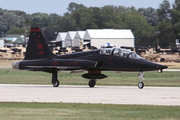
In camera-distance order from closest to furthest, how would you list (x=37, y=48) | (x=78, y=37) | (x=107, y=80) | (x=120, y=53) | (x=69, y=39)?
1. (x=120, y=53)
2. (x=37, y=48)
3. (x=107, y=80)
4. (x=78, y=37)
5. (x=69, y=39)

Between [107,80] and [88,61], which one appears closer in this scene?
[88,61]

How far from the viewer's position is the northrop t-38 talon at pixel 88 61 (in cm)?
2408

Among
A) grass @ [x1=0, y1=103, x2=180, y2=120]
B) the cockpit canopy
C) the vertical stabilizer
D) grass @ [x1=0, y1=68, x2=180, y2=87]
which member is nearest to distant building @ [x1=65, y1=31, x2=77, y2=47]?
grass @ [x1=0, y1=68, x2=180, y2=87]

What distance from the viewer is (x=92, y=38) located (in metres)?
117

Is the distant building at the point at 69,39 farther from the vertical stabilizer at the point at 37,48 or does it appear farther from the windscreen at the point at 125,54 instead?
the windscreen at the point at 125,54

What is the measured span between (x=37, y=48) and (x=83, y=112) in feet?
44.6

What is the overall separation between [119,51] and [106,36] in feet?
304

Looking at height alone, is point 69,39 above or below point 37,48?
above

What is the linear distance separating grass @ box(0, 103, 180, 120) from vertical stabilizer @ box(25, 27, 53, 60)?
10836mm

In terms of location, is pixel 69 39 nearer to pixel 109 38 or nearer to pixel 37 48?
pixel 109 38

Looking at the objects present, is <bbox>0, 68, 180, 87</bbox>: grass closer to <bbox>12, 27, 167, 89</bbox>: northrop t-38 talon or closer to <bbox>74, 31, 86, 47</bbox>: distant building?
<bbox>12, 27, 167, 89</bbox>: northrop t-38 talon

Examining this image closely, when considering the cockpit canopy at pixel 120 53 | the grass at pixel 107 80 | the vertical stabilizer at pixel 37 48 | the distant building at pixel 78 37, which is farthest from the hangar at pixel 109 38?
the cockpit canopy at pixel 120 53

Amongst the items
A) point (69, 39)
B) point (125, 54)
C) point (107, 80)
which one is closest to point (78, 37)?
point (69, 39)

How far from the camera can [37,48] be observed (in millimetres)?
26406
